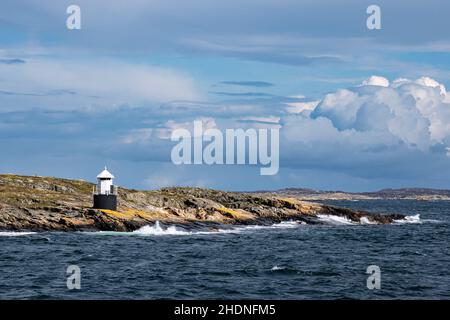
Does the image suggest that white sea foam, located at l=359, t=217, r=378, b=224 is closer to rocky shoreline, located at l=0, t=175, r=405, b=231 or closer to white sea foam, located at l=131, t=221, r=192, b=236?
rocky shoreline, located at l=0, t=175, r=405, b=231

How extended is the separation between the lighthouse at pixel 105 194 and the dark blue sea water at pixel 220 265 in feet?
17.4

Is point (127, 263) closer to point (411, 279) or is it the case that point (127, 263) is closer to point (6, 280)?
point (6, 280)

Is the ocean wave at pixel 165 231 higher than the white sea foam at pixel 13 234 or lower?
higher

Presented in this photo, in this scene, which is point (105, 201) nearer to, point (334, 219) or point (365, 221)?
point (334, 219)

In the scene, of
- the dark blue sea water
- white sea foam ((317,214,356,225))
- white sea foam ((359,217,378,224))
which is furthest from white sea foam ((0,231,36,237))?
white sea foam ((359,217,378,224))

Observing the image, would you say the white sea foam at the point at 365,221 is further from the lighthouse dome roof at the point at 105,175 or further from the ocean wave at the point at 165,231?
the lighthouse dome roof at the point at 105,175

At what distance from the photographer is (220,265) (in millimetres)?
51938

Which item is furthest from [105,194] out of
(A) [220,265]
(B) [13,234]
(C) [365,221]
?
(C) [365,221]

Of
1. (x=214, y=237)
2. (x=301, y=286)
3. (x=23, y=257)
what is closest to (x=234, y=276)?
(x=301, y=286)

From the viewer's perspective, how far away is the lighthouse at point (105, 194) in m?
80.5

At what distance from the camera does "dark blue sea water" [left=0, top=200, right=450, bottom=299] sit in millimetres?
39781

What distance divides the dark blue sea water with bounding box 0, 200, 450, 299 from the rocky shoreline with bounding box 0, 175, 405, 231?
427 centimetres

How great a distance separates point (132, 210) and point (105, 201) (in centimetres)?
632

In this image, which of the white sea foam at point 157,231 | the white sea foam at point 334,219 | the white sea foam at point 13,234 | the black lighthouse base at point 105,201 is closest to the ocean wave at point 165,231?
the white sea foam at point 157,231
